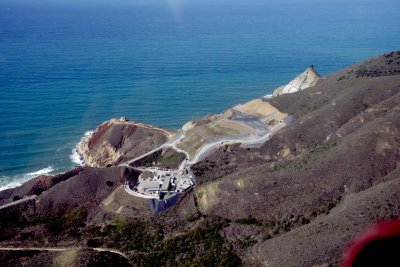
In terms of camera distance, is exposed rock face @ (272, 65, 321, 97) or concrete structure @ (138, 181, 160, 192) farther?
exposed rock face @ (272, 65, 321, 97)

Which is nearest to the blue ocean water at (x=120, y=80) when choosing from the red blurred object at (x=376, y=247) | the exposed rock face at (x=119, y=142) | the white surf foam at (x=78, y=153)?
the white surf foam at (x=78, y=153)

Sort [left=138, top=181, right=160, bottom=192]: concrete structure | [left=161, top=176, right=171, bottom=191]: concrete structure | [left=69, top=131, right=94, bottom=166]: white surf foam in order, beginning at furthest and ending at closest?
[left=69, top=131, right=94, bottom=166]: white surf foam, [left=138, top=181, right=160, bottom=192]: concrete structure, [left=161, top=176, right=171, bottom=191]: concrete structure

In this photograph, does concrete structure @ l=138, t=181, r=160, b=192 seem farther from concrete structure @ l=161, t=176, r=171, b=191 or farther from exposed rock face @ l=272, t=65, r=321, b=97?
exposed rock face @ l=272, t=65, r=321, b=97

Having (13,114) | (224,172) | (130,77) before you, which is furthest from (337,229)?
(130,77)

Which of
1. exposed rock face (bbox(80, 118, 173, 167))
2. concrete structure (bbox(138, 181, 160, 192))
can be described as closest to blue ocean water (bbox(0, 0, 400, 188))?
exposed rock face (bbox(80, 118, 173, 167))

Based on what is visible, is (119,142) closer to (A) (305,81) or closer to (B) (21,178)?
(B) (21,178)

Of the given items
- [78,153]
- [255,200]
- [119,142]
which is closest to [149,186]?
[255,200]
